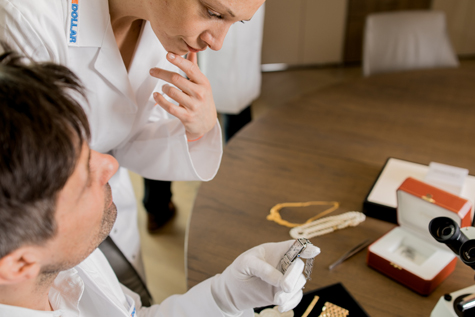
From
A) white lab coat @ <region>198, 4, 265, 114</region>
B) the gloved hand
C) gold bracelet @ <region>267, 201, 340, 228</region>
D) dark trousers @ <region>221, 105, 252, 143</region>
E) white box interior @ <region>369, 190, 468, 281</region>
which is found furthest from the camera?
dark trousers @ <region>221, 105, 252, 143</region>

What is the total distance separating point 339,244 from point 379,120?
817 mm

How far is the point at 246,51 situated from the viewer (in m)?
2.44

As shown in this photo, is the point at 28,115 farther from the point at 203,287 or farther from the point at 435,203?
the point at 435,203

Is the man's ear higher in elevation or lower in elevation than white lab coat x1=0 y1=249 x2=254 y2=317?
higher

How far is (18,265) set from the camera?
0.62 metres

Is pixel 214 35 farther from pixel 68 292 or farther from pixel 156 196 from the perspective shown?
pixel 156 196

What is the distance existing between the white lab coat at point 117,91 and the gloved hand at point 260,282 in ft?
1.27

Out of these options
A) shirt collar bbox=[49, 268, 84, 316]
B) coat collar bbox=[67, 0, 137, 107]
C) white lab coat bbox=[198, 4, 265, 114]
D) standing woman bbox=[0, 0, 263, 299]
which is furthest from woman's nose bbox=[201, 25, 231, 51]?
white lab coat bbox=[198, 4, 265, 114]

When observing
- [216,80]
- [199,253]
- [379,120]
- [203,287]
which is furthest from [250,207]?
[216,80]

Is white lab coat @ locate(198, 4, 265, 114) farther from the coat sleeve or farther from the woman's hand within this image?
the coat sleeve

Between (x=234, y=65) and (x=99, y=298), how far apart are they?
1754 mm

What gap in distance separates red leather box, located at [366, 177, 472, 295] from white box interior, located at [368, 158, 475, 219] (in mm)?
96

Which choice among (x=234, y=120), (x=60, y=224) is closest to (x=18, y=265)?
(x=60, y=224)

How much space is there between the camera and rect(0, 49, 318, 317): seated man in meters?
0.57
